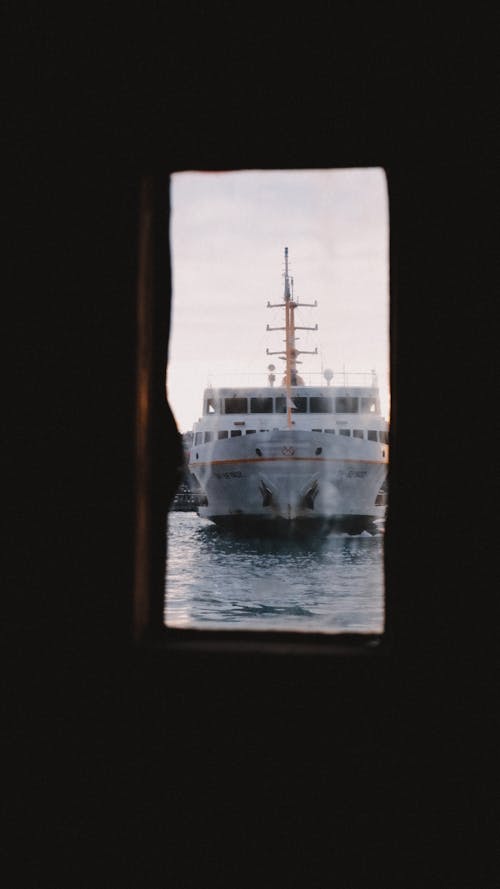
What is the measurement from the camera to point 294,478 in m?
19.0

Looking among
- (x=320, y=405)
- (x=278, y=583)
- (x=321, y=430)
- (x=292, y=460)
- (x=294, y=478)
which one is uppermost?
(x=320, y=405)

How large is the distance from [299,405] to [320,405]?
64 centimetres

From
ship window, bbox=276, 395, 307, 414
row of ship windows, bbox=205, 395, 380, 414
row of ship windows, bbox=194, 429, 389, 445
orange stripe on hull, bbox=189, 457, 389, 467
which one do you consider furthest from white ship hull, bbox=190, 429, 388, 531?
ship window, bbox=276, 395, 307, 414

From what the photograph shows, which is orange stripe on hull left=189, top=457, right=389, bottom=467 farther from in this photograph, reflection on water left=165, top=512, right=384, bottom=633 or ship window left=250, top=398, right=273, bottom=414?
ship window left=250, top=398, right=273, bottom=414

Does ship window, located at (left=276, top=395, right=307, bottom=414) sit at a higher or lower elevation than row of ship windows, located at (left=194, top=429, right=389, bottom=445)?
higher

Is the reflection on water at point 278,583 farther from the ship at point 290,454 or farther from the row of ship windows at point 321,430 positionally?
the row of ship windows at point 321,430

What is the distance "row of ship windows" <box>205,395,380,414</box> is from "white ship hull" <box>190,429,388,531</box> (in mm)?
1883

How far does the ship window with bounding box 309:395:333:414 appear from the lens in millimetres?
22062

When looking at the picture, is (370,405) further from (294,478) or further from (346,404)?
(294,478)

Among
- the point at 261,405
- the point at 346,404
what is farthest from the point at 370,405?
the point at 261,405

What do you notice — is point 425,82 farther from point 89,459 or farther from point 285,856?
point 285,856

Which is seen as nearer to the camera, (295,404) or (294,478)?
(294,478)

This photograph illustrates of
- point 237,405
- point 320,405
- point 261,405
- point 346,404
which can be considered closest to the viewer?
point 320,405

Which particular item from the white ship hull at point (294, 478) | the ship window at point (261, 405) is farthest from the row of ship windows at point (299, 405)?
the white ship hull at point (294, 478)
